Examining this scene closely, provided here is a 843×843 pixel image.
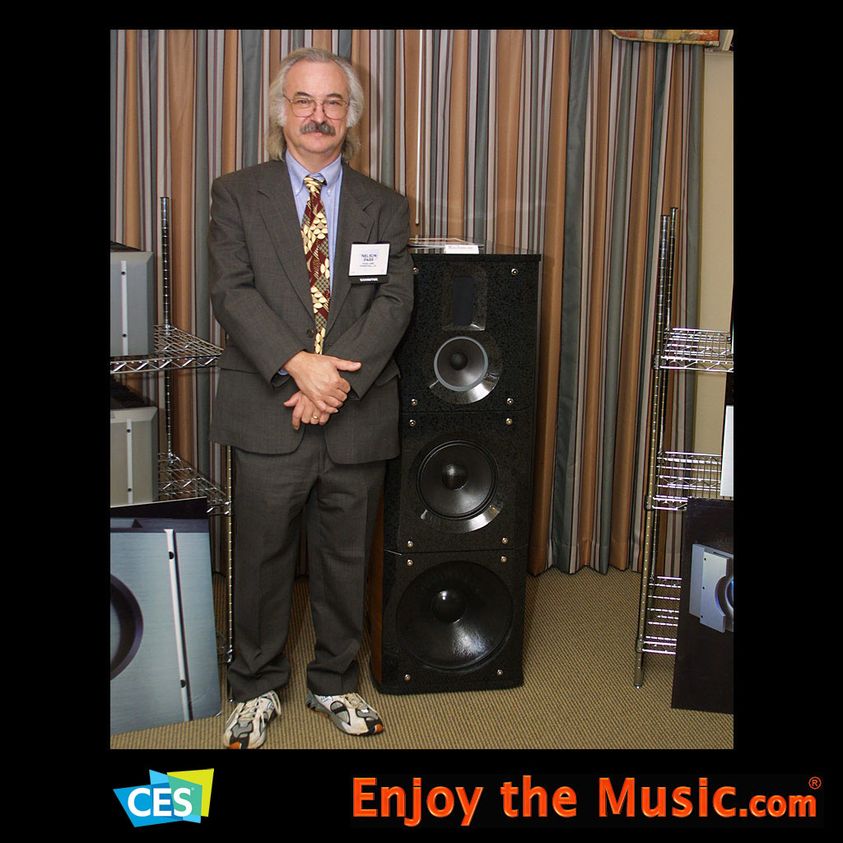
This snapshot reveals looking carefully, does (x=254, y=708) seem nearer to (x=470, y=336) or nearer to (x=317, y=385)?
(x=317, y=385)

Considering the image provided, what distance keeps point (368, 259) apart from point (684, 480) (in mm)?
1048

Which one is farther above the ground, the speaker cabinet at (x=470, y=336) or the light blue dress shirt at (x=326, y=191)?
the light blue dress shirt at (x=326, y=191)

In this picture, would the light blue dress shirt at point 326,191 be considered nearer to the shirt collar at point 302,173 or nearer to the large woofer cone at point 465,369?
the shirt collar at point 302,173

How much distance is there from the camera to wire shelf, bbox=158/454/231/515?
262cm

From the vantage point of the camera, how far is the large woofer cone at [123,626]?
7.87ft

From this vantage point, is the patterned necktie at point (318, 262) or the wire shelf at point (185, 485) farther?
the wire shelf at point (185, 485)

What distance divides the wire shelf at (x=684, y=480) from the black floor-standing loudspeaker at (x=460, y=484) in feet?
1.19

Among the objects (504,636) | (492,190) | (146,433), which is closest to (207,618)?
(146,433)

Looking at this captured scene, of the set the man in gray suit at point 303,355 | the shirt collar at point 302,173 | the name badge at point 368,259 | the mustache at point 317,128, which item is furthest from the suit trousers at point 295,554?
the mustache at point 317,128

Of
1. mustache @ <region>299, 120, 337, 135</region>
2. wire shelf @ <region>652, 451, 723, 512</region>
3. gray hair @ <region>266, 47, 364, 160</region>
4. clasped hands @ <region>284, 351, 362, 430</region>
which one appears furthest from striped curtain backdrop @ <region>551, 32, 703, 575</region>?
clasped hands @ <region>284, 351, 362, 430</region>

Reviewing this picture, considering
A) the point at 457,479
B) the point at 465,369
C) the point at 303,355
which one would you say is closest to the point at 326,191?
the point at 303,355

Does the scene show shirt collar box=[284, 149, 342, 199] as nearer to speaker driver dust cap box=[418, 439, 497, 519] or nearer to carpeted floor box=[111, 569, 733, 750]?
speaker driver dust cap box=[418, 439, 497, 519]

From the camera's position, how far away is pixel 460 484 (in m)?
2.58

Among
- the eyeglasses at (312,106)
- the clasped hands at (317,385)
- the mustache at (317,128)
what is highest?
the eyeglasses at (312,106)
